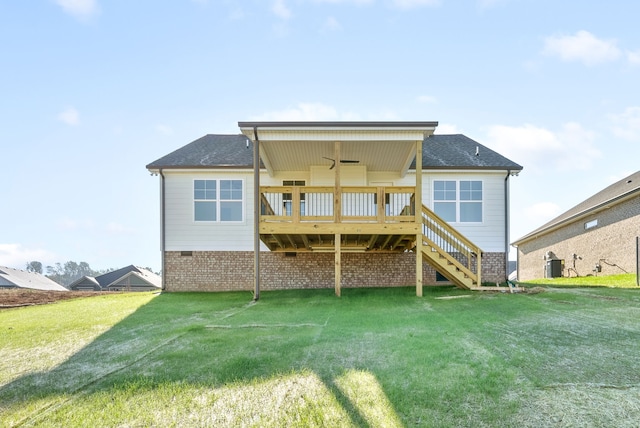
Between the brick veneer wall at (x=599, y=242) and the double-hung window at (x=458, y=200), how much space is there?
8396 millimetres

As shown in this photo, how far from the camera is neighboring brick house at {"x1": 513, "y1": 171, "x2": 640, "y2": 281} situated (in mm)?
16891

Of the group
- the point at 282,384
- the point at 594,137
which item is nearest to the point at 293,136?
the point at 282,384

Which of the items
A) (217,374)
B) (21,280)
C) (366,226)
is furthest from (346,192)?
(21,280)

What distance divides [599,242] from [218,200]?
18339 mm

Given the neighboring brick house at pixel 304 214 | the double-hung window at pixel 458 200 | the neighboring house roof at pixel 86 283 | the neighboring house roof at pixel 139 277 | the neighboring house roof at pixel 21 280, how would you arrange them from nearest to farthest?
1. the neighboring brick house at pixel 304 214
2. the double-hung window at pixel 458 200
3. the neighboring house roof at pixel 21 280
4. the neighboring house roof at pixel 139 277
5. the neighboring house roof at pixel 86 283

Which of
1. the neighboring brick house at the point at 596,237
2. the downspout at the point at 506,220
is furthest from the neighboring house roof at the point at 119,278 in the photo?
the neighboring brick house at the point at 596,237

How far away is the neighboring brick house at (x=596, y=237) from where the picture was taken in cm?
1689

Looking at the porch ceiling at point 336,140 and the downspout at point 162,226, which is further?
the downspout at point 162,226

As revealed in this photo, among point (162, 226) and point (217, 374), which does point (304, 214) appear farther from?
point (217, 374)

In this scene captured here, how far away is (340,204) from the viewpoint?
10578mm

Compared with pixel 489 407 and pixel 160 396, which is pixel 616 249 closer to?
pixel 489 407

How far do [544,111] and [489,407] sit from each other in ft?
43.0

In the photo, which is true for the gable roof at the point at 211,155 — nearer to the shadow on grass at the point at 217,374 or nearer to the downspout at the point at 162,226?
the downspout at the point at 162,226

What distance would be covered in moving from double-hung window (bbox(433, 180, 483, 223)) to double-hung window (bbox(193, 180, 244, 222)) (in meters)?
7.11
